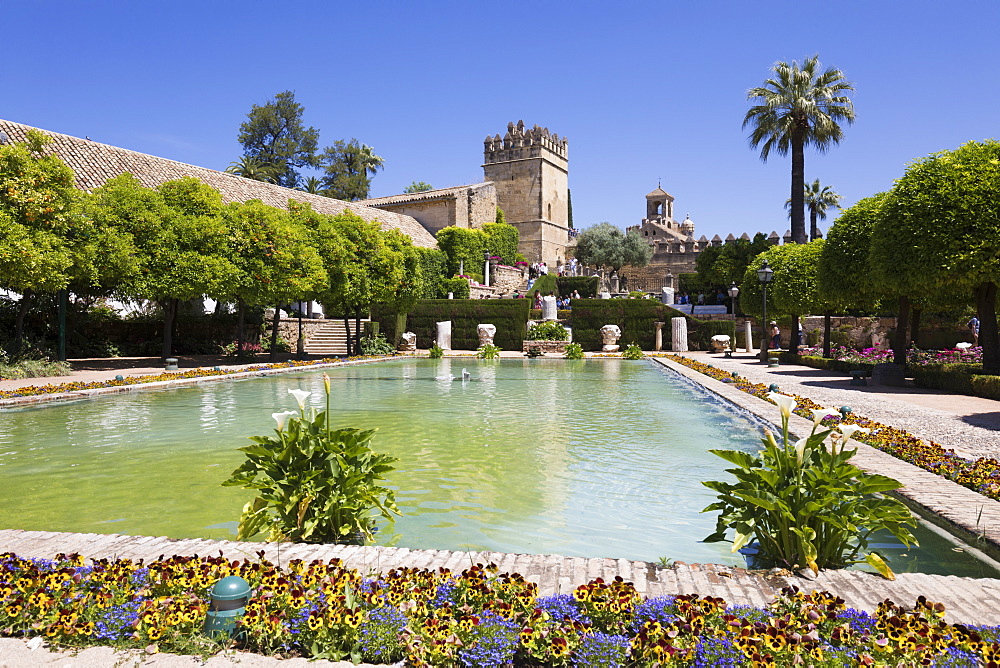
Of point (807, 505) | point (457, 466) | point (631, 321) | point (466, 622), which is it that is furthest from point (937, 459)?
point (631, 321)

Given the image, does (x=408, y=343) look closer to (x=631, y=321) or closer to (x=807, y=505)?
(x=631, y=321)

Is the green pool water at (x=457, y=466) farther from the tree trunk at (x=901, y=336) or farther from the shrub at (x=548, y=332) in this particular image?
the shrub at (x=548, y=332)

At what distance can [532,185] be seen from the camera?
206 ft

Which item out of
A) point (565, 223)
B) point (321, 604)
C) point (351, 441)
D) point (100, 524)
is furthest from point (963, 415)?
point (565, 223)

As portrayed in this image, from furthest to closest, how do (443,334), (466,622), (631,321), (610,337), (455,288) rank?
(455,288)
(631,321)
(610,337)
(443,334)
(466,622)

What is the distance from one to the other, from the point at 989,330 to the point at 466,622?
48.5 ft

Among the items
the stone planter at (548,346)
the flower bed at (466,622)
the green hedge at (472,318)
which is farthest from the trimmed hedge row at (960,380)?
the green hedge at (472,318)

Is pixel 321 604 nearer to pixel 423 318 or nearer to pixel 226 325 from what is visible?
pixel 226 325

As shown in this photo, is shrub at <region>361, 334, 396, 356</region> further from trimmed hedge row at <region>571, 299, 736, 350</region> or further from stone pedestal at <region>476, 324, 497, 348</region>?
trimmed hedge row at <region>571, 299, 736, 350</region>

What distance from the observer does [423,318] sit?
3228cm

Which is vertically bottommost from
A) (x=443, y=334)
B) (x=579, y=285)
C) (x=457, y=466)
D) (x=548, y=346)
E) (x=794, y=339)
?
(x=457, y=466)

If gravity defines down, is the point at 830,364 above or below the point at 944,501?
above

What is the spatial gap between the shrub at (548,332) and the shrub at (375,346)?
671 cm

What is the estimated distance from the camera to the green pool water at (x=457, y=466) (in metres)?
4.69
